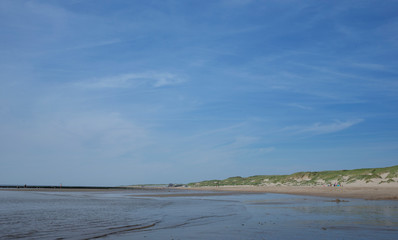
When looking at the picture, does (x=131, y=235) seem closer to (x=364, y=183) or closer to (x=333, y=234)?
(x=333, y=234)

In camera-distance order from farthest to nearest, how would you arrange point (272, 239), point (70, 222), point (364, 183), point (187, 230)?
1. point (364, 183)
2. point (70, 222)
3. point (187, 230)
4. point (272, 239)

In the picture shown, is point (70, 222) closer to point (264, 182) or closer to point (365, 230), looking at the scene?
point (365, 230)

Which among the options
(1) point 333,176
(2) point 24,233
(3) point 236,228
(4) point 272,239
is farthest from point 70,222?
(1) point 333,176

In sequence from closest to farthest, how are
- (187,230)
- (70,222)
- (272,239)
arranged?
1. (272,239)
2. (187,230)
3. (70,222)

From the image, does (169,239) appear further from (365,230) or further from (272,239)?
(365,230)

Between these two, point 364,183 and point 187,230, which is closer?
point 187,230

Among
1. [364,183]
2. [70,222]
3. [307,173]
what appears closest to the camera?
[70,222]

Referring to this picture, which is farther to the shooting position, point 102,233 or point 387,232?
point 102,233

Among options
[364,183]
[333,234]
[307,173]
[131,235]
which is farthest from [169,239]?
[307,173]

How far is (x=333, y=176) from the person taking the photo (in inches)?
2638

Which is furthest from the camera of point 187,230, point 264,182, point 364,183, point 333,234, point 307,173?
point 264,182

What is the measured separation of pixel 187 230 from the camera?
525 inches

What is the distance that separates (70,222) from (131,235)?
605 cm

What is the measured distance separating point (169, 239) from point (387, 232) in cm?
846
